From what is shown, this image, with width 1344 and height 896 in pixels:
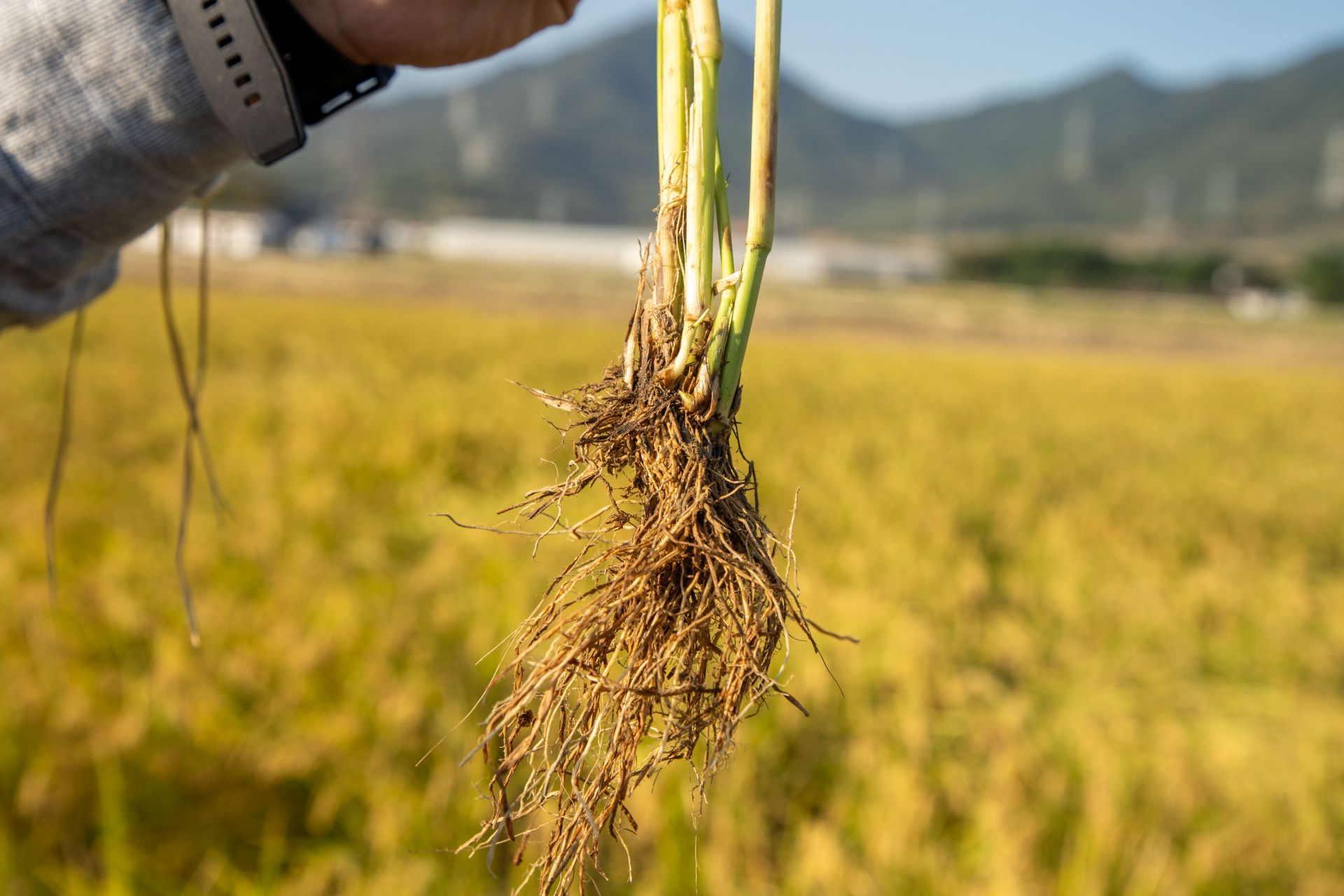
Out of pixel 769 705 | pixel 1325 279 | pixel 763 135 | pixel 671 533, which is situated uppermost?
pixel 763 135

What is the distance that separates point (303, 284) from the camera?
80.7 feet

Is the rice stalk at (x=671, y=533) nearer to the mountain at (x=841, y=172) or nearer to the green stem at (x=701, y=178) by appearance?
the green stem at (x=701, y=178)

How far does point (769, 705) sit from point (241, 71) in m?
2.10

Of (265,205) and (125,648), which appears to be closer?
(125,648)

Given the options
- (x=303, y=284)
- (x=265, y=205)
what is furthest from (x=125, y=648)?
(x=265, y=205)

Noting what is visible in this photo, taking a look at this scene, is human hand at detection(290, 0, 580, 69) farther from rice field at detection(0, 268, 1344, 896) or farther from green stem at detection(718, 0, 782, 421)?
rice field at detection(0, 268, 1344, 896)

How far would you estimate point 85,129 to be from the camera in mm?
762

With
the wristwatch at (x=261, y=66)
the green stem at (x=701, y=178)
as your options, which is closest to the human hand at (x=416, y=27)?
Answer: the wristwatch at (x=261, y=66)

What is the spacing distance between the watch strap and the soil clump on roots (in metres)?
0.36

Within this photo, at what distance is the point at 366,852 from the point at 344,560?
163 centimetres

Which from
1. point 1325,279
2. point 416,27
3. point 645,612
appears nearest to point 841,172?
point 1325,279

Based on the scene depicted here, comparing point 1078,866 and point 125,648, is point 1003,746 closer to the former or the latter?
point 1078,866

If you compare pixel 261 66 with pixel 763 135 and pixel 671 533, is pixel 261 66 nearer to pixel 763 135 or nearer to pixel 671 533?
pixel 763 135

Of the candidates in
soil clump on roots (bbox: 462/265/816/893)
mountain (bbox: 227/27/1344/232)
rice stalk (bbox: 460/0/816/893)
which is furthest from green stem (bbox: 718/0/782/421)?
mountain (bbox: 227/27/1344/232)
